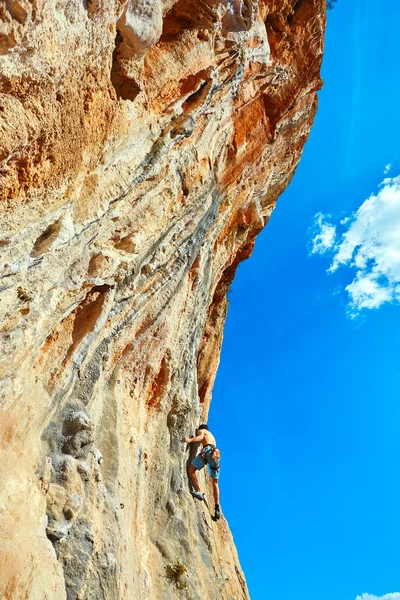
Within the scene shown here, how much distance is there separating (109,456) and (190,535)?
313 centimetres

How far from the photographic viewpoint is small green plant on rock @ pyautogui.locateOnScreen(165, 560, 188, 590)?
8531 millimetres

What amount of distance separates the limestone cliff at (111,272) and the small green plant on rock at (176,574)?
130 mm

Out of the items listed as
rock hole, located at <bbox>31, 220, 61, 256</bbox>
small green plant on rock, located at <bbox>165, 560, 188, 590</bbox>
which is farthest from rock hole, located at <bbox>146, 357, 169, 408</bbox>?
rock hole, located at <bbox>31, 220, 61, 256</bbox>

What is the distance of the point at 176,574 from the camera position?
8.60 meters

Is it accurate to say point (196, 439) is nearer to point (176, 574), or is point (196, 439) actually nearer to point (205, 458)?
point (205, 458)

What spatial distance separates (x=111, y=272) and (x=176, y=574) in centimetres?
565

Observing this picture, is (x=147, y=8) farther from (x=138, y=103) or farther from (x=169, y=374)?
(x=169, y=374)

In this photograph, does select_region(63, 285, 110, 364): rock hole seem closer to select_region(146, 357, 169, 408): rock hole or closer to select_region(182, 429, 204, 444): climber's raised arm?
select_region(146, 357, 169, 408): rock hole

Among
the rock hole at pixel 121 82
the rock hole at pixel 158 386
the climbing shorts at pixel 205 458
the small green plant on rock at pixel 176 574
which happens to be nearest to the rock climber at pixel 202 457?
the climbing shorts at pixel 205 458

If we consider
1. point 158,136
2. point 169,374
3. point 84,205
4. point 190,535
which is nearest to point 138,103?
point 158,136

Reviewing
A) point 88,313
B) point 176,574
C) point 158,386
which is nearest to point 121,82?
point 88,313

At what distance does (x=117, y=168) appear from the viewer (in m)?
7.30

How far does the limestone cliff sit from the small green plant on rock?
130mm

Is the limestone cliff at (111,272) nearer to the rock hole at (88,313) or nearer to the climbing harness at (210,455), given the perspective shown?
the rock hole at (88,313)
